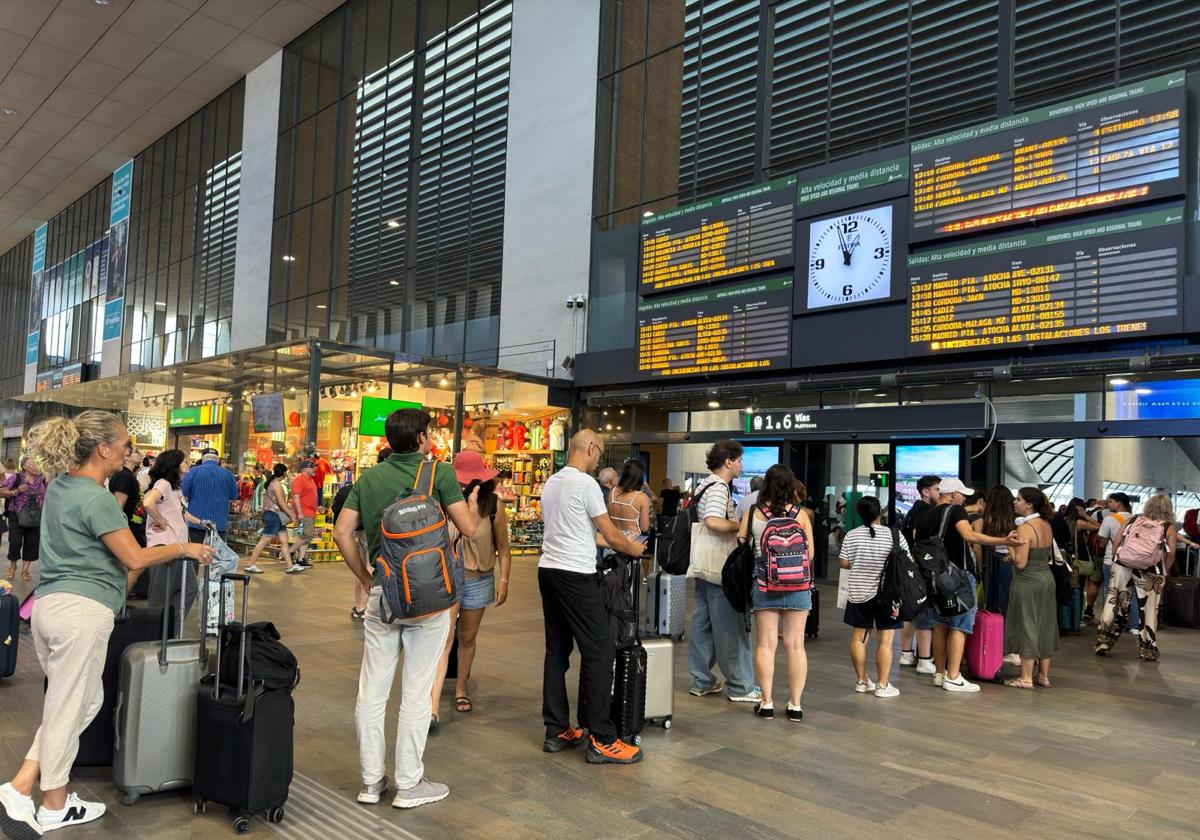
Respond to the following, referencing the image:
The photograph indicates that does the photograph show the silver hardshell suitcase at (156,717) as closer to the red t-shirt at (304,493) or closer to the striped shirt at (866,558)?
the striped shirt at (866,558)

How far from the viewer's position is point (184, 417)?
16.8m

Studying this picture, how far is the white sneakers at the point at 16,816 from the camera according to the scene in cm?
296

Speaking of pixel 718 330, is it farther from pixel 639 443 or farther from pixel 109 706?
pixel 109 706

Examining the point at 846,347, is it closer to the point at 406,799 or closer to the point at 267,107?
the point at 406,799

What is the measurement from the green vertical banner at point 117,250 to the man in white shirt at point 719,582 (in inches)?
1087

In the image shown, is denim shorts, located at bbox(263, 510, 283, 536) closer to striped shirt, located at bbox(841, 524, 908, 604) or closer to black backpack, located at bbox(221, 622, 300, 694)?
striped shirt, located at bbox(841, 524, 908, 604)

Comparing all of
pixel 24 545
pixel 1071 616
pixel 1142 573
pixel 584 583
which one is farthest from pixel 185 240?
pixel 1142 573

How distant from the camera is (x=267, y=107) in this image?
2195cm

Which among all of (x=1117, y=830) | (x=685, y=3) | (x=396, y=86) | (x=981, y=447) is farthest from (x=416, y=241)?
(x=1117, y=830)

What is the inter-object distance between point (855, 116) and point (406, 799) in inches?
414

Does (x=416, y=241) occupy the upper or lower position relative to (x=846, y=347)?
upper

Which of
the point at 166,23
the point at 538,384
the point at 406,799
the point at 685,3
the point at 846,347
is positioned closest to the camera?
the point at 406,799

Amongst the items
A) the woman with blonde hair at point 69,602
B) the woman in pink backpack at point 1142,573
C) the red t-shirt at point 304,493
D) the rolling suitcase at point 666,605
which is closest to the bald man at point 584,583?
the woman with blonde hair at point 69,602

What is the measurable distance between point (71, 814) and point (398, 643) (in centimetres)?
134
